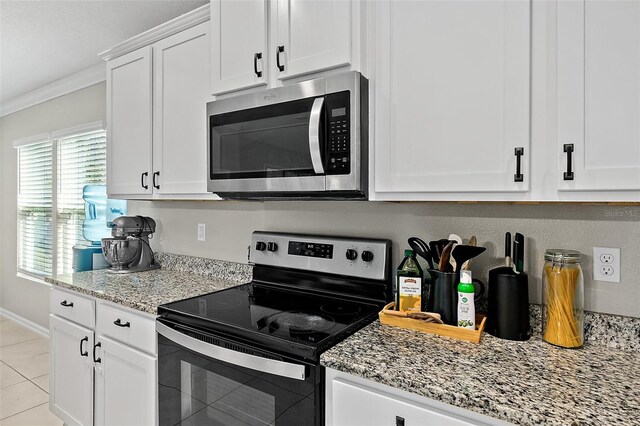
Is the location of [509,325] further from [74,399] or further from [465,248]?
[74,399]

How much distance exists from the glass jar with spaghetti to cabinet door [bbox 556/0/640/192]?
275 millimetres

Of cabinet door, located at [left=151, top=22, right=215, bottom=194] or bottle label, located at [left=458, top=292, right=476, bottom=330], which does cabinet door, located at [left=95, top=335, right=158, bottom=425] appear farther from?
bottle label, located at [left=458, top=292, right=476, bottom=330]

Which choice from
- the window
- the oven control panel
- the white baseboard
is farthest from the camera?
the white baseboard

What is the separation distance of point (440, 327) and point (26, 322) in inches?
186

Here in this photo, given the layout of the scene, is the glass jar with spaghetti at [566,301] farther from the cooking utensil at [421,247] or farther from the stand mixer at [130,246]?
the stand mixer at [130,246]

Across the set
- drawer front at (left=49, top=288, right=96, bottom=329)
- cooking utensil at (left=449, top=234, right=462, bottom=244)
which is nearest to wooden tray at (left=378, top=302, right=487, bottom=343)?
cooking utensil at (left=449, top=234, right=462, bottom=244)

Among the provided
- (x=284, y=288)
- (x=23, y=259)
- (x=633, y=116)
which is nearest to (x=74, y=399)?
(x=284, y=288)

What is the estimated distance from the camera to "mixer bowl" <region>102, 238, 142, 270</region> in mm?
2386

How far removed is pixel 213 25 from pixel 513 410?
1.87 meters

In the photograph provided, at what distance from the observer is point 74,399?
83.0 inches

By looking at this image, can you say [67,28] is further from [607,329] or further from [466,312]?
[607,329]

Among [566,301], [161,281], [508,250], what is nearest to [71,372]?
[161,281]

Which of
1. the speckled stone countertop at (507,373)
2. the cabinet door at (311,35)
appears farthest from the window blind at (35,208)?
the speckled stone countertop at (507,373)

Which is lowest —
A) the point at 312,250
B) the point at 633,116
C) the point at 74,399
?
the point at 74,399
